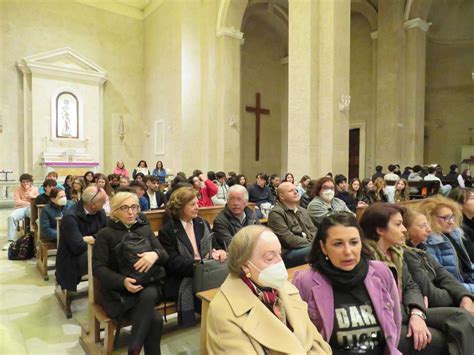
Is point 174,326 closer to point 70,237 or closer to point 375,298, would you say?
point 70,237

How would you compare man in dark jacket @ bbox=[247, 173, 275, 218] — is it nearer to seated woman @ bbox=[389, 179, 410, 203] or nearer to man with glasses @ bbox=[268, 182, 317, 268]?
seated woman @ bbox=[389, 179, 410, 203]

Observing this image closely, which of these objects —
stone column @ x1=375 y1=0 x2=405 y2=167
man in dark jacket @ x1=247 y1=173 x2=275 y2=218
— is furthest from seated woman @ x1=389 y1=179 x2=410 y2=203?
stone column @ x1=375 y1=0 x2=405 y2=167

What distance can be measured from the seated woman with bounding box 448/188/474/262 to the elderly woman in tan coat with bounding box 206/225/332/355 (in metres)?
2.30

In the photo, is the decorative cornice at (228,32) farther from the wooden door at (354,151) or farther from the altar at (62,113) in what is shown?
the wooden door at (354,151)

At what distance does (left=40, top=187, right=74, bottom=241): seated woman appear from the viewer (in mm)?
4211

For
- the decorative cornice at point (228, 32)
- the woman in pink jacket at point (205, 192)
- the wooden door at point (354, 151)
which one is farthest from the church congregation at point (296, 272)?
the wooden door at point (354, 151)

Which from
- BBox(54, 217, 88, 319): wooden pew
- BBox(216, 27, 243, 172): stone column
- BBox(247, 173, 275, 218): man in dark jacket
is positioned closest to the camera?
BBox(54, 217, 88, 319): wooden pew

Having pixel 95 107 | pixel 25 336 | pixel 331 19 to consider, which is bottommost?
pixel 25 336

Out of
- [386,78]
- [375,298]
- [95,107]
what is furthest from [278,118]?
[375,298]

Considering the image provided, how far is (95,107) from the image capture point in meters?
13.7

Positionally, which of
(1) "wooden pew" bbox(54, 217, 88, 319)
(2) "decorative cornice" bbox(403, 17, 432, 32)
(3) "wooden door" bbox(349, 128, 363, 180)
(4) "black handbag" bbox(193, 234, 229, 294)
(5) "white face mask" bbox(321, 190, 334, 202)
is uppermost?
(2) "decorative cornice" bbox(403, 17, 432, 32)

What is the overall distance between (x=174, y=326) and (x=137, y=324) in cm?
91

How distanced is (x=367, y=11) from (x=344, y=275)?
581 inches

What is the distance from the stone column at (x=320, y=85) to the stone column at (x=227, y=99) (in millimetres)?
3553
